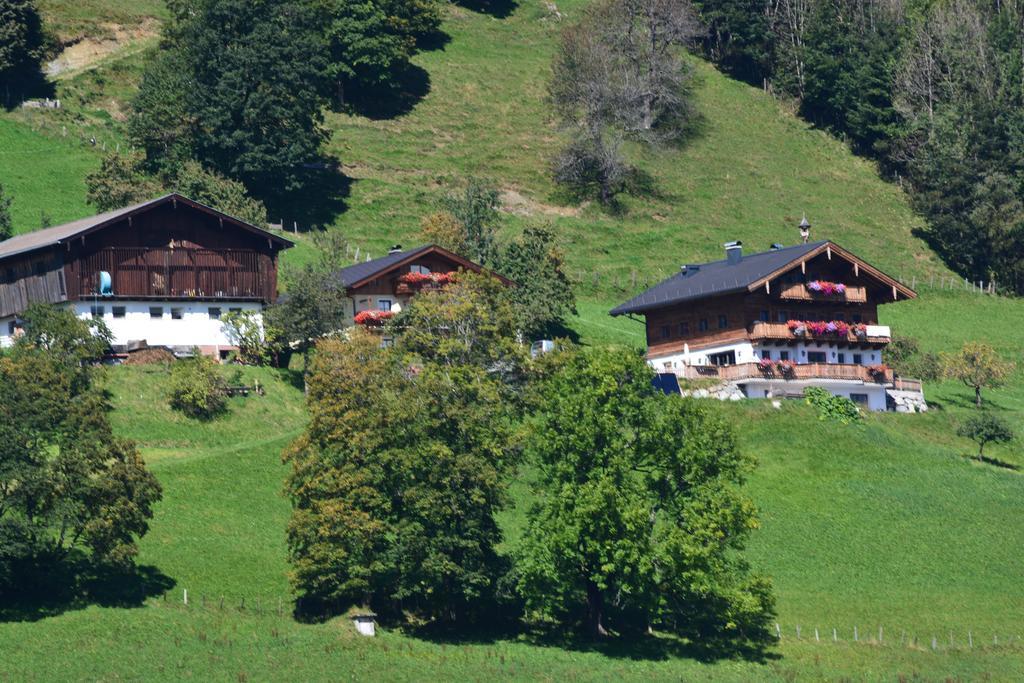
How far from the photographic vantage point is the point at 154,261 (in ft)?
303

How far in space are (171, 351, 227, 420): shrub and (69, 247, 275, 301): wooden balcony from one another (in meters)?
13.0

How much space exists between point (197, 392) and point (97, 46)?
2957 inches

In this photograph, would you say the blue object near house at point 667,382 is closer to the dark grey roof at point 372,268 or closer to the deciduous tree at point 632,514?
the dark grey roof at point 372,268

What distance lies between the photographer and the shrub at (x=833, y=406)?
8325cm

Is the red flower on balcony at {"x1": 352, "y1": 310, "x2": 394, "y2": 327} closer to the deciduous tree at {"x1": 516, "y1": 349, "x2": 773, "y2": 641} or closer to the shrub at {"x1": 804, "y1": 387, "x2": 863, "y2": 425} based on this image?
the shrub at {"x1": 804, "y1": 387, "x2": 863, "y2": 425}

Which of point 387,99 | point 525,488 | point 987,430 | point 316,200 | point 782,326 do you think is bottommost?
point 525,488

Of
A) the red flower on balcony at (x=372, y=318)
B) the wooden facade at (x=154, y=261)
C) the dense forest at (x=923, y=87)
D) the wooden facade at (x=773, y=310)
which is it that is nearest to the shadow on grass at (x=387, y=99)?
the dense forest at (x=923, y=87)

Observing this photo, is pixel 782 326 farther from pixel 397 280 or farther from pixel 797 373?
pixel 397 280

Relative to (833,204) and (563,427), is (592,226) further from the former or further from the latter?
(563,427)

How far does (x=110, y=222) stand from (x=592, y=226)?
51056 millimetres

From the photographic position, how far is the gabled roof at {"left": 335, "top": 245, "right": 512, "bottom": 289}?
96125 millimetres

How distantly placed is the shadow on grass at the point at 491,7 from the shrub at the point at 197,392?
104 meters

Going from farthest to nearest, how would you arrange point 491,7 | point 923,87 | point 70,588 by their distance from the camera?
point 491,7, point 923,87, point 70,588

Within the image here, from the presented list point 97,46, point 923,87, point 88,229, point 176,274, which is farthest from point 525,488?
point 923,87
